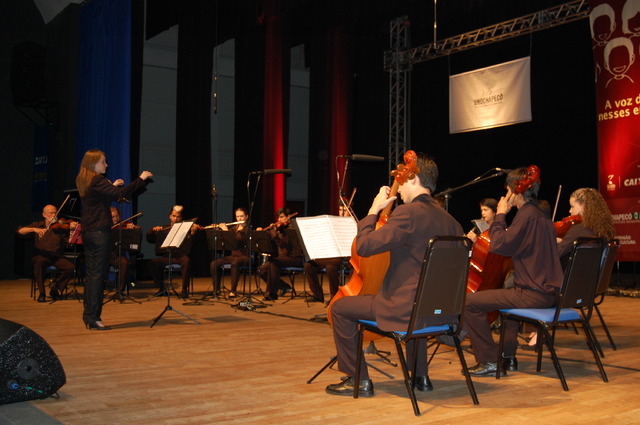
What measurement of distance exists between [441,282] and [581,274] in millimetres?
1110

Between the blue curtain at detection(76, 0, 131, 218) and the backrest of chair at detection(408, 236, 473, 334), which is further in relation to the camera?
the blue curtain at detection(76, 0, 131, 218)

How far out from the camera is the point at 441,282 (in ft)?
9.86

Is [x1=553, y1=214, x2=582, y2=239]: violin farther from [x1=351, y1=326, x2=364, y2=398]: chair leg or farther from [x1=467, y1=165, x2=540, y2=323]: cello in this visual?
[x1=351, y1=326, x2=364, y2=398]: chair leg

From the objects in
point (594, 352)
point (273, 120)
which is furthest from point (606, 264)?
point (273, 120)

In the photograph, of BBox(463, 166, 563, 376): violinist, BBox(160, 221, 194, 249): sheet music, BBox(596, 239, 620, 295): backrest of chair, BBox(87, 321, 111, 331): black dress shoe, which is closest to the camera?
BBox(463, 166, 563, 376): violinist

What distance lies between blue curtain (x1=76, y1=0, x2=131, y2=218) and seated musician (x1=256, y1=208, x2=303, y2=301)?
273 centimetres

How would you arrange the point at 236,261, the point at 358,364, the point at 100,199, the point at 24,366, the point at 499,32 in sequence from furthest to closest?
1. the point at 499,32
2. the point at 236,261
3. the point at 100,199
4. the point at 358,364
5. the point at 24,366

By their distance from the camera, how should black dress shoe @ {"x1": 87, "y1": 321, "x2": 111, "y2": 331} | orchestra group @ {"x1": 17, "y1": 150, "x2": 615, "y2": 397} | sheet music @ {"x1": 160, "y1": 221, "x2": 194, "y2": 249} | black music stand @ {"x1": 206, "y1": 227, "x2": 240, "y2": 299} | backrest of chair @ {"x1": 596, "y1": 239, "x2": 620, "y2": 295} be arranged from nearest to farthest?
orchestra group @ {"x1": 17, "y1": 150, "x2": 615, "y2": 397} → backrest of chair @ {"x1": 596, "y1": 239, "x2": 620, "y2": 295} → black dress shoe @ {"x1": 87, "y1": 321, "x2": 111, "y2": 331} → sheet music @ {"x1": 160, "y1": 221, "x2": 194, "y2": 249} → black music stand @ {"x1": 206, "y1": 227, "x2": 240, "y2": 299}

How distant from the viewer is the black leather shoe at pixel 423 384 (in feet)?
11.4

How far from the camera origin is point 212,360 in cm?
430

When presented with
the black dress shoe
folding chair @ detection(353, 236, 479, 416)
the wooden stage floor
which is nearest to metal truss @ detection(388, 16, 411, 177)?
the wooden stage floor

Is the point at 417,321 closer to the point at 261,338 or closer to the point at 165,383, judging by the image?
the point at 165,383

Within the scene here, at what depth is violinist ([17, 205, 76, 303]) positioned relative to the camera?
7.95m

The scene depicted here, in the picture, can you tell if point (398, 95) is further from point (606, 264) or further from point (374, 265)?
point (374, 265)
